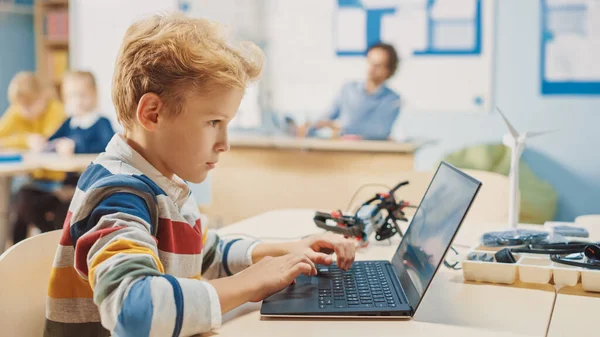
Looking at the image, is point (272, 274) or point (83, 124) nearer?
point (272, 274)

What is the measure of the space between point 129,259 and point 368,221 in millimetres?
799

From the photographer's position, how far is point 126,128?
3.65 feet

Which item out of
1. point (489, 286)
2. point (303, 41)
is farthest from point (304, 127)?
point (489, 286)

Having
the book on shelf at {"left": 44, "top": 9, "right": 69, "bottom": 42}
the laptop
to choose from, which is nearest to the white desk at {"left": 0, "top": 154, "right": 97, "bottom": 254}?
the book on shelf at {"left": 44, "top": 9, "right": 69, "bottom": 42}

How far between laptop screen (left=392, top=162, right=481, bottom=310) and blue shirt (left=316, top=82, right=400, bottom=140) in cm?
340

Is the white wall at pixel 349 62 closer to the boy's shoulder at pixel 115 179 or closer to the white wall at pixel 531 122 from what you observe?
the white wall at pixel 531 122

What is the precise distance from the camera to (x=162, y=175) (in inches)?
42.9

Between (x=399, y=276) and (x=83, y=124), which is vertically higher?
(x=83, y=124)

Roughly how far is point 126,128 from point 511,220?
106 cm

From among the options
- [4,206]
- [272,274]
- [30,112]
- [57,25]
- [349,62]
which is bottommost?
[4,206]

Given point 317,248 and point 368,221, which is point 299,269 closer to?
point 317,248

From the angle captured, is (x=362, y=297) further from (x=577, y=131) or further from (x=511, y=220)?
(x=577, y=131)

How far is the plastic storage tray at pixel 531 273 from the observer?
3.87 ft

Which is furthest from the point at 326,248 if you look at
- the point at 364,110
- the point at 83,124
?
the point at 364,110
